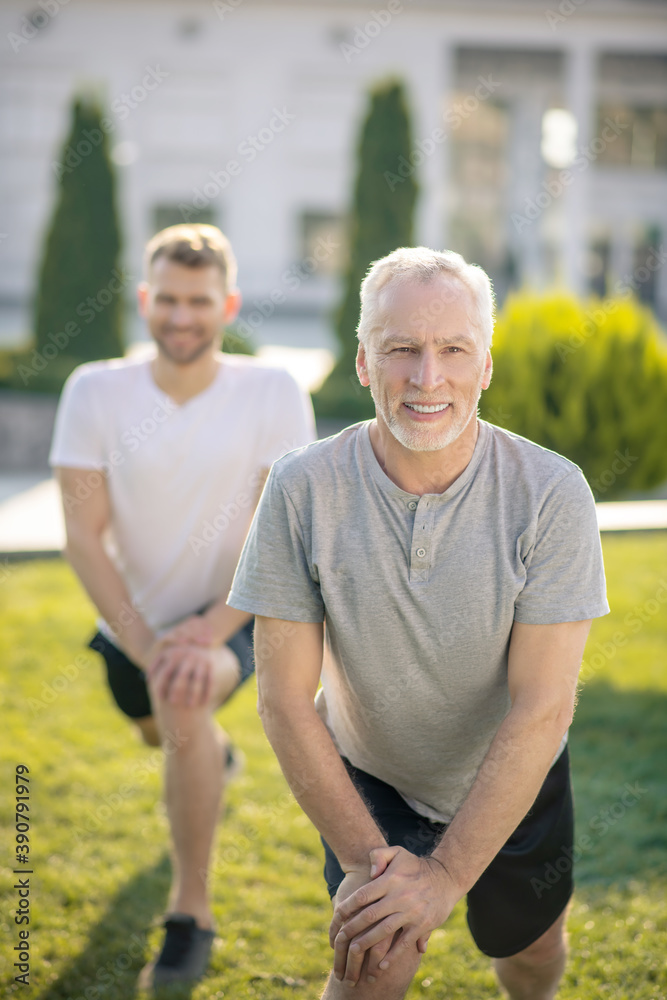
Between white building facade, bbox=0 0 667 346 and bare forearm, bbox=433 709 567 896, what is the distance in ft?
66.9

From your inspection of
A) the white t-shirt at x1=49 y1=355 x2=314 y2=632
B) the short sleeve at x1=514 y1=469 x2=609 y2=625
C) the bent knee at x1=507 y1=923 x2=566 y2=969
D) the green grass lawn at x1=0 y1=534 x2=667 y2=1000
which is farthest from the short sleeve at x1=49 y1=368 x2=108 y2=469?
the bent knee at x1=507 y1=923 x2=566 y2=969

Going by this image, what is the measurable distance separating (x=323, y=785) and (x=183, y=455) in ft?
5.01

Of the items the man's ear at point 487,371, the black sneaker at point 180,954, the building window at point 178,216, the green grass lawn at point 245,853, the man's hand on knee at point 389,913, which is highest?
the building window at point 178,216

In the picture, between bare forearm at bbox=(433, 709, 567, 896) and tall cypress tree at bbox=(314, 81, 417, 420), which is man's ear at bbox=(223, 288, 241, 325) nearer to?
bare forearm at bbox=(433, 709, 567, 896)

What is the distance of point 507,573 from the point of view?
189cm

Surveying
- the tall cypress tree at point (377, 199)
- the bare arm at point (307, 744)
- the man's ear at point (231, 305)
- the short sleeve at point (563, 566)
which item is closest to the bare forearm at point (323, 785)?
the bare arm at point (307, 744)

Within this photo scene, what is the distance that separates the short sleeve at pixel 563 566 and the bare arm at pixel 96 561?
5.28 feet

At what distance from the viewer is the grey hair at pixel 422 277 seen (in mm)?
1896

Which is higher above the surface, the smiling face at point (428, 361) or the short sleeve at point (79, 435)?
the smiling face at point (428, 361)

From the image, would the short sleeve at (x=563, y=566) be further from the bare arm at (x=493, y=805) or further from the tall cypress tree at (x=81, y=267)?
the tall cypress tree at (x=81, y=267)

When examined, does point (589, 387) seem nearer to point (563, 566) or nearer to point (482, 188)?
point (563, 566)

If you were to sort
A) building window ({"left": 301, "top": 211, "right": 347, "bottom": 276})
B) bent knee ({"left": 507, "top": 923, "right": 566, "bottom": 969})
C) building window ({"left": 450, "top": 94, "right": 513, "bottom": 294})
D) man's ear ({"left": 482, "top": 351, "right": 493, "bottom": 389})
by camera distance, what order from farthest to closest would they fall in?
building window ({"left": 450, "top": 94, "right": 513, "bottom": 294}) → building window ({"left": 301, "top": 211, "right": 347, "bottom": 276}) → bent knee ({"left": 507, "top": 923, "right": 566, "bottom": 969}) → man's ear ({"left": 482, "top": 351, "right": 493, "bottom": 389})

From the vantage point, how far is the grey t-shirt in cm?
190

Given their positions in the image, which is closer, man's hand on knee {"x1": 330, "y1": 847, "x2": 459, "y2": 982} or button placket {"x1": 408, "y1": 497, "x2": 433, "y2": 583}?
man's hand on knee {"x1": 330, "y1": 847, "x2": 459, "y2": 982}
